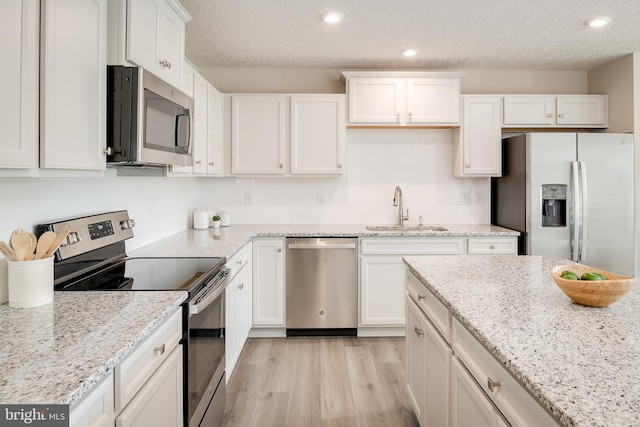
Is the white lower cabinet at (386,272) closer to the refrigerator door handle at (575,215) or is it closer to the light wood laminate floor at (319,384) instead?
the light wood laminate floor at (319,384)

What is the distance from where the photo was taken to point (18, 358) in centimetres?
91

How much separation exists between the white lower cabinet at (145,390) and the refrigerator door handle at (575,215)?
10.4ft

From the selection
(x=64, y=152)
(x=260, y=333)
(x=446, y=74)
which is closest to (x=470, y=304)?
(x=64, y=152)

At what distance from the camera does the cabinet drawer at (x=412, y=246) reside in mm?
3277

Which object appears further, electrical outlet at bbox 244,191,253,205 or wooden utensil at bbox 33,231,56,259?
electrical outlet at bbox 244,191,253,205

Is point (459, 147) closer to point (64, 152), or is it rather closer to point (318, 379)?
point (318, 379)

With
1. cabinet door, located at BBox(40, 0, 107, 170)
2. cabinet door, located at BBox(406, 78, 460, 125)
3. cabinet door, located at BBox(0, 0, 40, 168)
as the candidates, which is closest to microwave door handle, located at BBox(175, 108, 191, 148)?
cabinet door, located at BBox(40, 0, 107, 170)

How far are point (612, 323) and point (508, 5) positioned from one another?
7.14 ft

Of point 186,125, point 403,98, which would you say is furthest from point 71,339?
point 403,98

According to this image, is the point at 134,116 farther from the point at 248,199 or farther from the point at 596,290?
the point at 248,199

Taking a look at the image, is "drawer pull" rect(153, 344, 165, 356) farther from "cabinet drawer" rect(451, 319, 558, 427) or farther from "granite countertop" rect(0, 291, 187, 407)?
"cabinet drawer" rect(451, 319, 558, 427)

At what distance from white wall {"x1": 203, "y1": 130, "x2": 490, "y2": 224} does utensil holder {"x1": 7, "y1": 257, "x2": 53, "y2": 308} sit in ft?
8.38

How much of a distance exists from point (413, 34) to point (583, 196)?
1935 mm

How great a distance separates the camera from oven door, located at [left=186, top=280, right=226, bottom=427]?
1.54 meters
